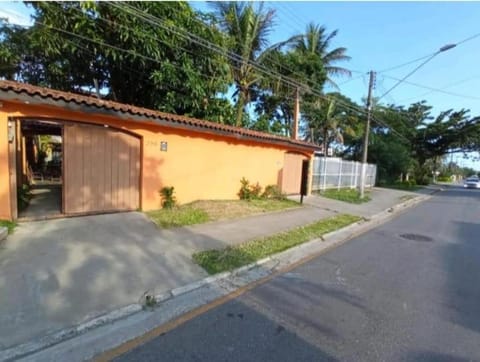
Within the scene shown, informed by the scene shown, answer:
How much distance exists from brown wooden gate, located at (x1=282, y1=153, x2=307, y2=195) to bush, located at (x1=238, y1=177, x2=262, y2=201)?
2262 millimetres

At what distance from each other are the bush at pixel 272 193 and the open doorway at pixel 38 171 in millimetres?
7350

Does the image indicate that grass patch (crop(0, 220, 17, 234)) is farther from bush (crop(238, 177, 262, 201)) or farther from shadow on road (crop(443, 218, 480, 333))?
shadow on road (crop(443, 218, 480, 333))

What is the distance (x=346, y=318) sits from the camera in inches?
135

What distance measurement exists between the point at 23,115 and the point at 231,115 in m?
9.51

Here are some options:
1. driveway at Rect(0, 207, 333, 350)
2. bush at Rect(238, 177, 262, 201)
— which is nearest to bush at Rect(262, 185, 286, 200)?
bush at Rect(238, 177, 262, 201)

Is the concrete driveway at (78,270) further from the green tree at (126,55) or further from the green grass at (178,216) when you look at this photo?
the green tree at (126,55)

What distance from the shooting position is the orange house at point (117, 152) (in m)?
5.95

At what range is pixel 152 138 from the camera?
804 cm

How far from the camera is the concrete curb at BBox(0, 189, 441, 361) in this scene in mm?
2641

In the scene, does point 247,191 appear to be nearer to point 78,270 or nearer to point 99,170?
point 99,170

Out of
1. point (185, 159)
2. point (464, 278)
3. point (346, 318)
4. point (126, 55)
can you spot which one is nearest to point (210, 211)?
point (185, 159)

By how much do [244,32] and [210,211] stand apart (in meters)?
11.0

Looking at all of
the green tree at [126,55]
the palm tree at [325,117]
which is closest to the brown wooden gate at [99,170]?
the green tree at [126,55]

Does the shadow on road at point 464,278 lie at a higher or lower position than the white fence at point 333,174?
lower
